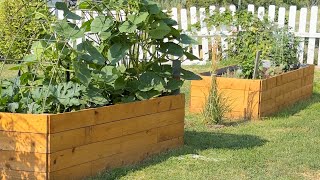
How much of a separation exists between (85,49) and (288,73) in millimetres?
4479

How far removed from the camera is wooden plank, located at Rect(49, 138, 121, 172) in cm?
445

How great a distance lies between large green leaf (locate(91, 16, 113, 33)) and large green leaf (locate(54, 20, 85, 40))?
290mm

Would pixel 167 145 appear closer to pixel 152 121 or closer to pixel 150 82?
pixel 152 121

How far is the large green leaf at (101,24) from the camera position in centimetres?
517

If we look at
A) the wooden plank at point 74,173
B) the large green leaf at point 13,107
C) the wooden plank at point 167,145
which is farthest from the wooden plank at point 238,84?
the large green leaf at point 13,107

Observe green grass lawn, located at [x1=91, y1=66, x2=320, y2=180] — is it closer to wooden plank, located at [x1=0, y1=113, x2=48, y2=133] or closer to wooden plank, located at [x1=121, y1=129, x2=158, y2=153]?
wooden plank, located at [x1=121, y1=129, x2=158, y2=153]

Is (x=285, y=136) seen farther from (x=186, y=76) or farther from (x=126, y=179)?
(x=126, y=179)

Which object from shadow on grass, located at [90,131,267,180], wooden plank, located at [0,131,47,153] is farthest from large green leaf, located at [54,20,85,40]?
shadow on grass, located at [90,131,267,180]

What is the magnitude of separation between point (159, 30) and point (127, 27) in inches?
13.5

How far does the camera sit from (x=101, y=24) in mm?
5203

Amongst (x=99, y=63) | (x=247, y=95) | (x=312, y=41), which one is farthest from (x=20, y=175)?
(x=312, y=41)

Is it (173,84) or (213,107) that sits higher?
(173,84)

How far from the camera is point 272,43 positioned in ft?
31.8

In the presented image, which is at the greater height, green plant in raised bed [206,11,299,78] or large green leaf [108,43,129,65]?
large green leaf [108,43,129,65]
